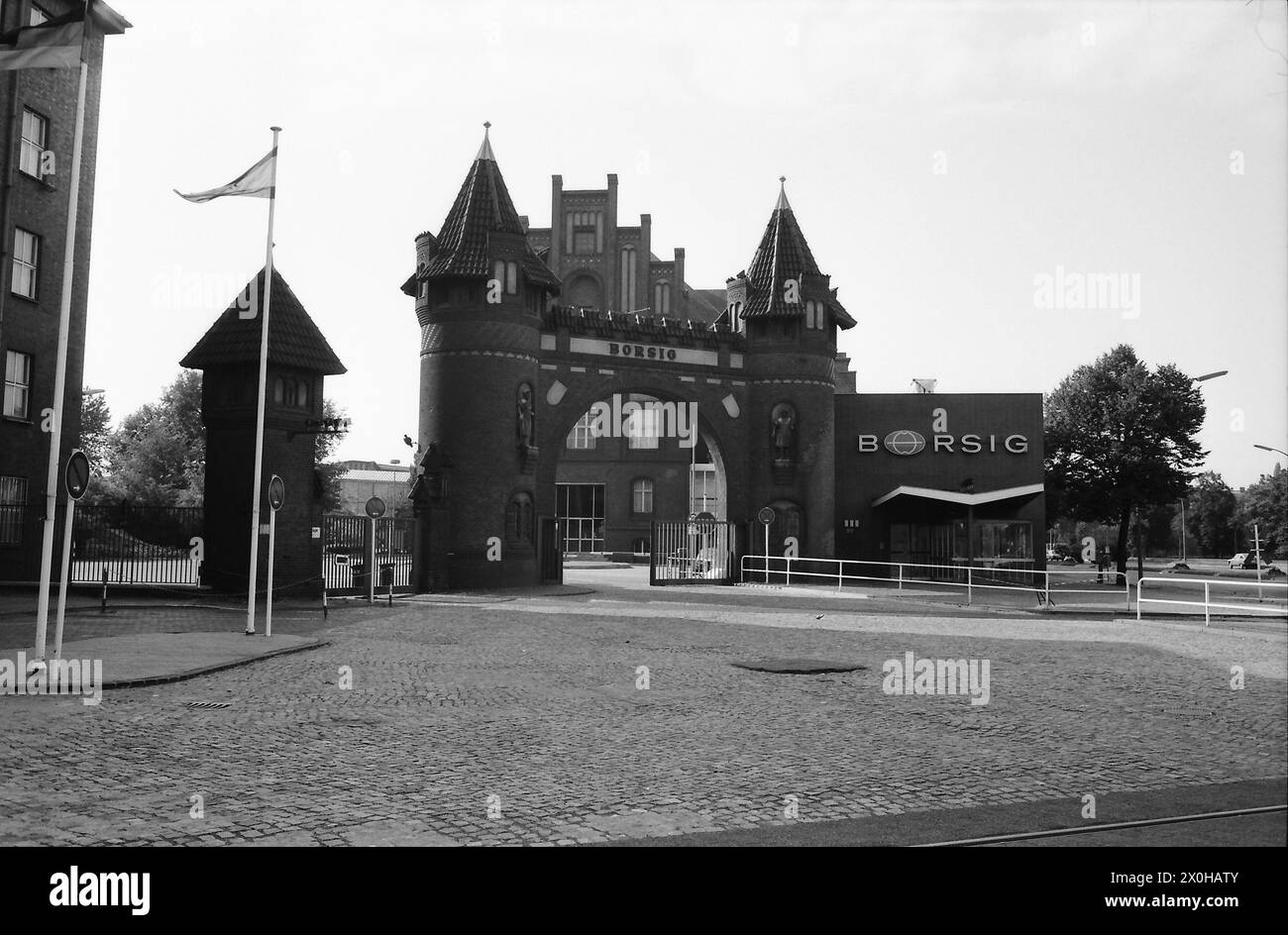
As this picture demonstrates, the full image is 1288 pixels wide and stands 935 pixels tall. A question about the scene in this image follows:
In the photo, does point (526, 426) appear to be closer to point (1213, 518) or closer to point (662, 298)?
point (662, 298)

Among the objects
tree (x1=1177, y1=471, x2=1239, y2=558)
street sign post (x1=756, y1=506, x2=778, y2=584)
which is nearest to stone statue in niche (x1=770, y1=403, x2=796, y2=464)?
street sign post (x1=756, y1=506, x2=778, y2=584)

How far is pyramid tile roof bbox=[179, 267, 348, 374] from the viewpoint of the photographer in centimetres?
2683

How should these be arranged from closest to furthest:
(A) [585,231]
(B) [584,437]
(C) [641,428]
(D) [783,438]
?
1. (D) [783,438]
2. (A) [585,231]
3. (C) [641,428]
4. (B) [584,437]

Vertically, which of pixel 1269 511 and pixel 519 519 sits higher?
pixel 1269 511

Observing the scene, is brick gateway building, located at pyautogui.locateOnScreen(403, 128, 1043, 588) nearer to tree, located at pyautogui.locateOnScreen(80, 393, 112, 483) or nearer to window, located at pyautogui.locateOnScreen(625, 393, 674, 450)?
window, located at pyautogui.locateOnScreen(625, 393, 674, 450)

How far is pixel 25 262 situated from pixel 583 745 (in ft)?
83.2

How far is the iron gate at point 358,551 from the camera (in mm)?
28625

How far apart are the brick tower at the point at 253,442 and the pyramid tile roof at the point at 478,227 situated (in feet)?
24.9

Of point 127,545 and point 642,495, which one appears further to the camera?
point 642,495

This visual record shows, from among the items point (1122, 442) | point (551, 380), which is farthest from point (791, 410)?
point (1122, 442)

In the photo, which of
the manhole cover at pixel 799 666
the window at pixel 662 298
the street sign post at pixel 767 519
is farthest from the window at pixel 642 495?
the manhole cover at pixel 799 666

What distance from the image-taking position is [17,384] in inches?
1091
